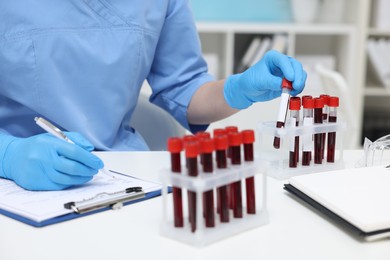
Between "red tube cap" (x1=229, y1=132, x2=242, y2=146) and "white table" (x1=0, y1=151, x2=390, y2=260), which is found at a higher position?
"red tube cap" (x1=229, y1=132, x2=242, y2=146)

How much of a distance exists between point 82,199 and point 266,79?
411mm

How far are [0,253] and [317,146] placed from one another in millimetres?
519

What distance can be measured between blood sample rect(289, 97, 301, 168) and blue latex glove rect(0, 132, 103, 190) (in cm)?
30

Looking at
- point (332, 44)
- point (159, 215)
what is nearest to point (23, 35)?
point (159, 215)

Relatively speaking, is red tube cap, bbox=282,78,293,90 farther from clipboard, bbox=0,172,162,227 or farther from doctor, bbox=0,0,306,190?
clipboard, bbox=0,172,162,227

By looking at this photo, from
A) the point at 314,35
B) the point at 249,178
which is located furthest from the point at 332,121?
the point at 314,35

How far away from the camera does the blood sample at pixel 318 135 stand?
2.87ft

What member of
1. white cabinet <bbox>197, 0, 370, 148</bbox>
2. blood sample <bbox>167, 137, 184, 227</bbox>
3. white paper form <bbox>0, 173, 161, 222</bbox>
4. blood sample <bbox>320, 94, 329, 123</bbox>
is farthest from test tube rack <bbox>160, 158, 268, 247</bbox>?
white cabinet <bbox>197, 0, 370, 148</bbox>

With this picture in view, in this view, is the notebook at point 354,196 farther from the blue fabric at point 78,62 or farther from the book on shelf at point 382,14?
the book on shelf at point 382,14

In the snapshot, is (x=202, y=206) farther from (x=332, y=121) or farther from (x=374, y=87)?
(x=374, y=87)

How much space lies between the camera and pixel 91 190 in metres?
0.80

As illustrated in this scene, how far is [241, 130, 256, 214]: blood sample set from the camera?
2.16 feet

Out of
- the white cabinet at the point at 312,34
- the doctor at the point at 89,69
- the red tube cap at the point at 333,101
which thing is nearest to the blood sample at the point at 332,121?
the red tube cap at the point at 333,101

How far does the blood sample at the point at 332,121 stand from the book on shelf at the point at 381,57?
2.01 m
